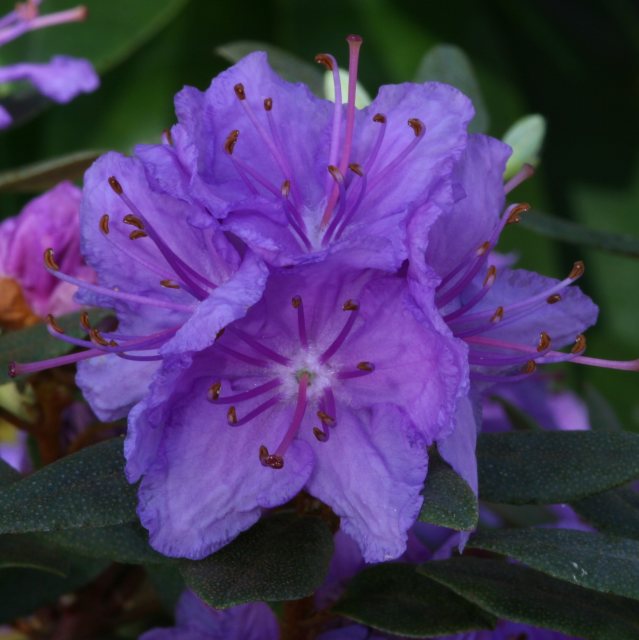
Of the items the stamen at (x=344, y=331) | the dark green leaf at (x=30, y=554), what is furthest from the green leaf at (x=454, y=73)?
the dark green leaf at (x=30, y=554)

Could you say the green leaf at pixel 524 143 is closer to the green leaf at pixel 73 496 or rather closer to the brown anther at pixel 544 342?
the brown anther at pixel 544 342

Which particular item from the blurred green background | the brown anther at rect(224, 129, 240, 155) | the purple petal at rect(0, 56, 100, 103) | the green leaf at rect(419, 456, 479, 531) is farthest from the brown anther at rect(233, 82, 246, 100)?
the blurred green background

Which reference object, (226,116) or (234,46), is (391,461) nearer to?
(226,116)

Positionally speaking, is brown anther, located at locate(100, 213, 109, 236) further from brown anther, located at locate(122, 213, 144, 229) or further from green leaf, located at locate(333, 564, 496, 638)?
green leaf, located at locate(333, 564, 496, 638)

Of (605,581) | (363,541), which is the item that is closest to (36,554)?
(363,541)

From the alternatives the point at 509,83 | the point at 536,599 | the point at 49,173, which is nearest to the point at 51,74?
the point at 49,173

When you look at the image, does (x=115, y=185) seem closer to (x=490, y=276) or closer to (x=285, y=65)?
(x=490, y=276)
